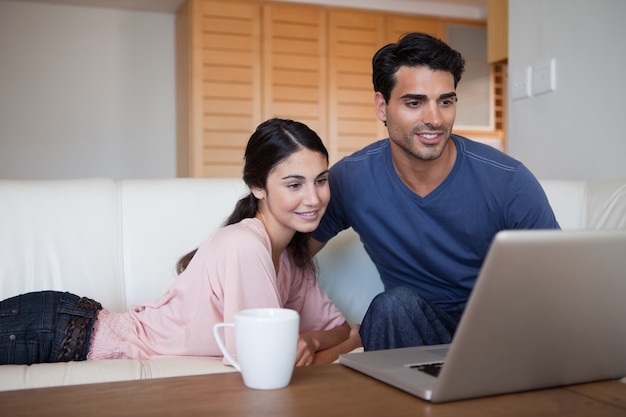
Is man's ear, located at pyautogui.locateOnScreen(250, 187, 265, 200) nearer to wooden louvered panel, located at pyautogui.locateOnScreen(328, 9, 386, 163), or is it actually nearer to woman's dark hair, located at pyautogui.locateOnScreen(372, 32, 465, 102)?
woman's dark hair, located at pyautogui.locateOnScreen(372, 32, 465, 102)

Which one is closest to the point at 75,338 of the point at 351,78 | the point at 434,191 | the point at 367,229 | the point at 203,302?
the point at 203,302

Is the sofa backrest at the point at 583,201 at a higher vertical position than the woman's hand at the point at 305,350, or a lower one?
higher

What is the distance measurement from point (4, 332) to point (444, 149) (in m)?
1.11

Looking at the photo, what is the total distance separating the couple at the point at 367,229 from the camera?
148cm

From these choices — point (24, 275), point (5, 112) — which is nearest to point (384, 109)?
point (24, 275)

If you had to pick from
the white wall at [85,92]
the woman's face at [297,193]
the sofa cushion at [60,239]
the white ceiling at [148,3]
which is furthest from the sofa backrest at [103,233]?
the white wall at [85,92]

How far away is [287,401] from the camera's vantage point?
0.75m

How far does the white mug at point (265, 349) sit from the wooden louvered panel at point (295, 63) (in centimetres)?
447

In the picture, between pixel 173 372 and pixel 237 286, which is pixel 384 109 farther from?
pixel 173 372

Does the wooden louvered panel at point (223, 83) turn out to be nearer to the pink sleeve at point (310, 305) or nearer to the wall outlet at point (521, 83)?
the wall outlet at point (521, 83)

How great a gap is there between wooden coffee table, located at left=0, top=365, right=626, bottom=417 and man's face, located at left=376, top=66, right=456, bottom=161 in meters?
0.88

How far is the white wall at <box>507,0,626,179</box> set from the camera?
7.38ft

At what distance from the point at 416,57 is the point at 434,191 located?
33cm

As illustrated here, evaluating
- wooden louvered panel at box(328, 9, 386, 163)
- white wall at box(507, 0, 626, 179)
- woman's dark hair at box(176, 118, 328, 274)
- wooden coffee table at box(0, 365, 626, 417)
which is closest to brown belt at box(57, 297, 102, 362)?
woman's dark hair at box(176, 118, 328, 274)
